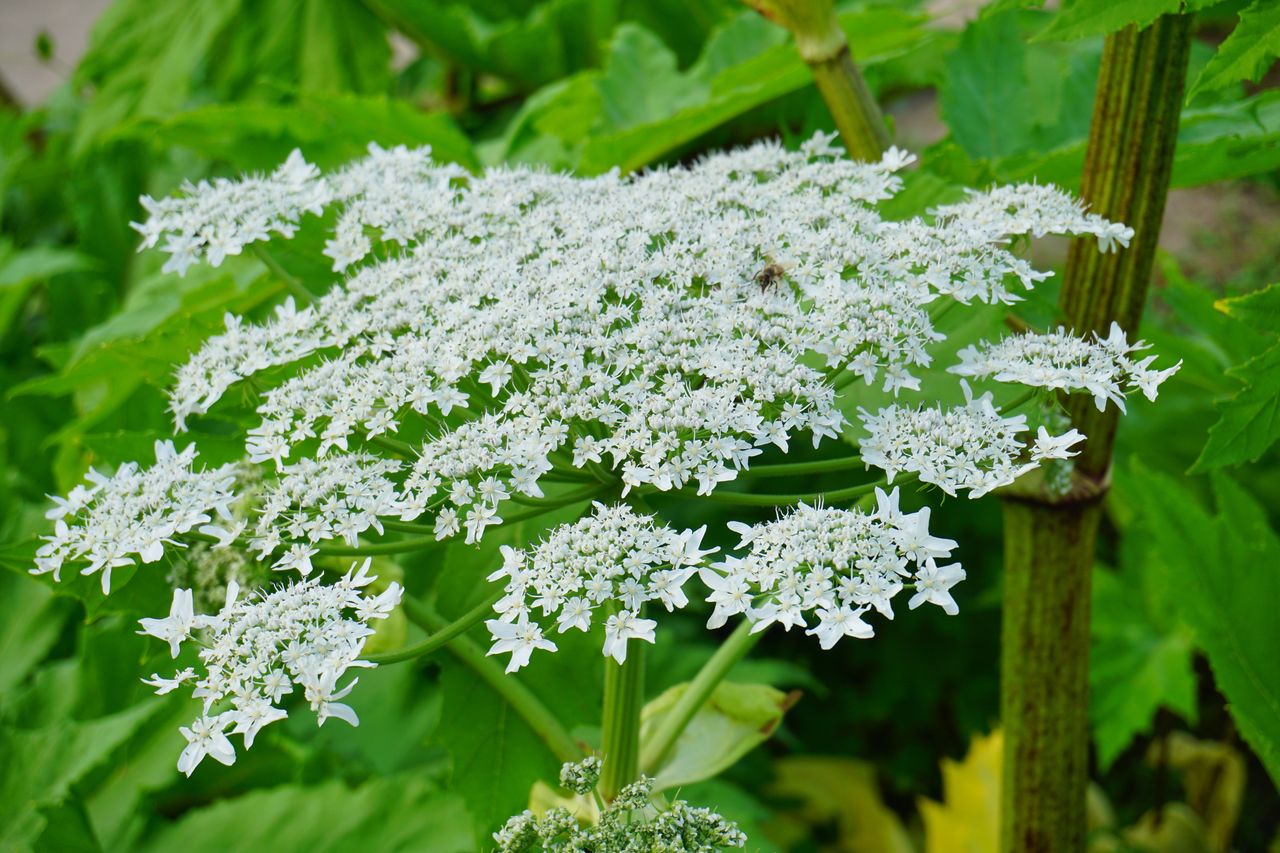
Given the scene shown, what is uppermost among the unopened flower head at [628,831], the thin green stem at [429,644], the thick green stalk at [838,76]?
the thick green stalk at [838,76]

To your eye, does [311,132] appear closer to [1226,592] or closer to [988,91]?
[988,91]

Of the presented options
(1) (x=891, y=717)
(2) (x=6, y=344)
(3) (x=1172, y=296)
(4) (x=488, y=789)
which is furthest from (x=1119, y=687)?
(2) (x=6, y=344)

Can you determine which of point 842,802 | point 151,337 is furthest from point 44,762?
point 842,802

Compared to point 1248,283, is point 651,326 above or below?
below

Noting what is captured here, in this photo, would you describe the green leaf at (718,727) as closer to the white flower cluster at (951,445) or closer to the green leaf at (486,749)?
the green leaf at (486,749)

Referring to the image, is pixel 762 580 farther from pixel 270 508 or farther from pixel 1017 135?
pixel 1017 135

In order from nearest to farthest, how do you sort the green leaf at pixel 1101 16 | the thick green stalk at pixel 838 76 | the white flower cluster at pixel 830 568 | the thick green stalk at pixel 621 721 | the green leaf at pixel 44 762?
the white flower cluster at pixel 830 568 → the green leaf at pixel 1101 16 → the thick green stalk at pixel 621 721 → the thick green stalk at pixel 838 76 → the green leaf at pixel 44 762

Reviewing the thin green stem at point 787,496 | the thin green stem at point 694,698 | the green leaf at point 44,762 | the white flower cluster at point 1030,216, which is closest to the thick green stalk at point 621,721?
the thin green stem at point 694,698

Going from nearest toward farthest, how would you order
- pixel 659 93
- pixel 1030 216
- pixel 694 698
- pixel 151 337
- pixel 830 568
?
pixel 830 568 < pixel 1030 216 < pixel 694 698 < pixel 151 337 < pixel 659 93
